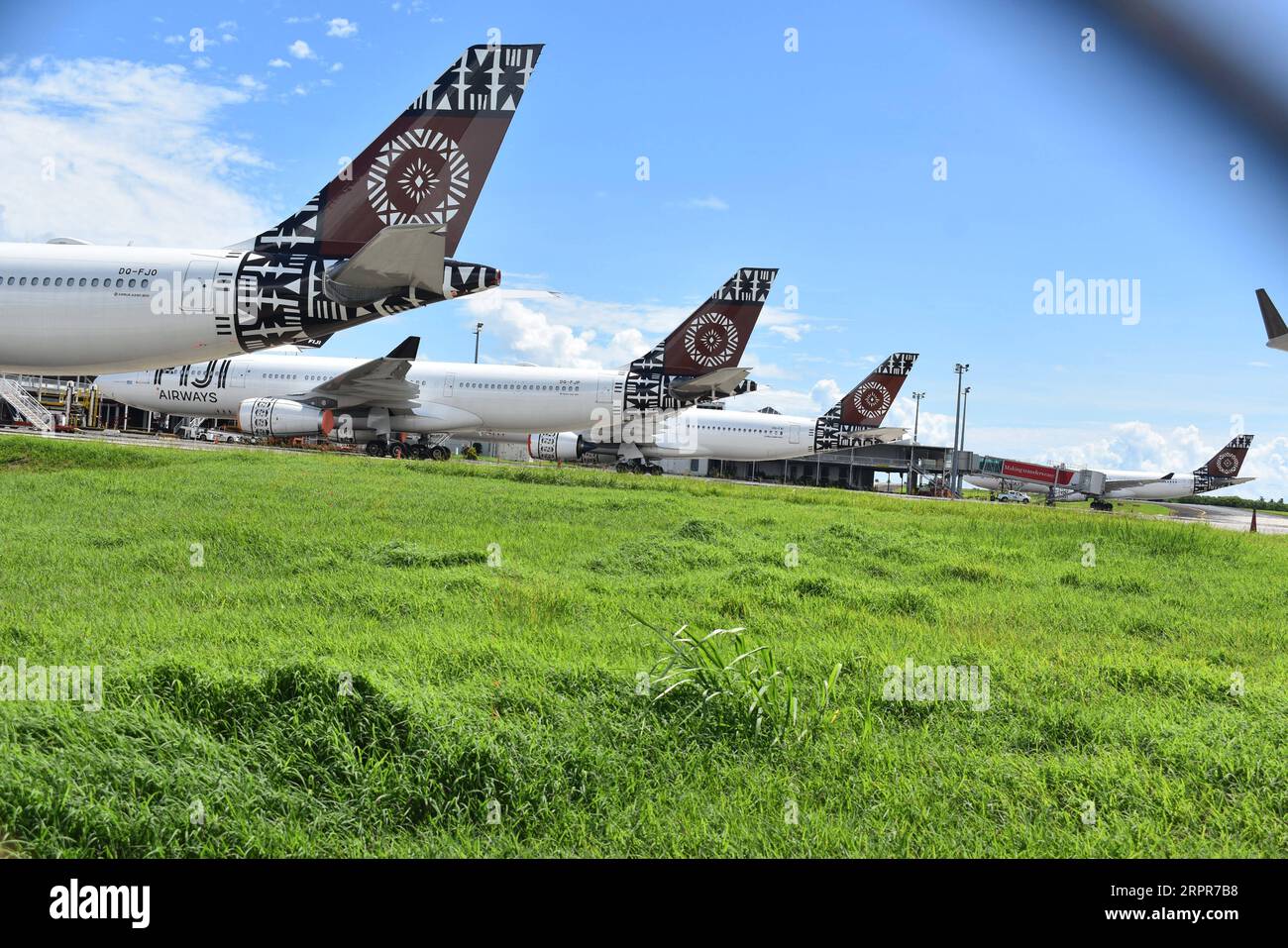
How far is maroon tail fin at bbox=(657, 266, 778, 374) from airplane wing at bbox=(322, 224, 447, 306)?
1147 inches

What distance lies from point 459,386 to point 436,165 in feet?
86.5

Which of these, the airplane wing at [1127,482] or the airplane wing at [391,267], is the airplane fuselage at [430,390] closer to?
the airplane wing at [391,267]

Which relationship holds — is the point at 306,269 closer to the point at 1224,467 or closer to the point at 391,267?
the point at 391,267

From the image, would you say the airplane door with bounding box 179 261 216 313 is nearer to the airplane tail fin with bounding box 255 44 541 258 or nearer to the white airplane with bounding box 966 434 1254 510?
the airplane tail fin with bounding box 255 44 541 258

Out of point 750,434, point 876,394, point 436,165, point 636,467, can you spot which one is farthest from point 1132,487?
point 436,165

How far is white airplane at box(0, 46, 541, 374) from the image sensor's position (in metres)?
8.84

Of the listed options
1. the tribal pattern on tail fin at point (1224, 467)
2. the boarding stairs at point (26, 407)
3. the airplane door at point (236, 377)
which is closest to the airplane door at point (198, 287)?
the airplane door at point (236, 377)

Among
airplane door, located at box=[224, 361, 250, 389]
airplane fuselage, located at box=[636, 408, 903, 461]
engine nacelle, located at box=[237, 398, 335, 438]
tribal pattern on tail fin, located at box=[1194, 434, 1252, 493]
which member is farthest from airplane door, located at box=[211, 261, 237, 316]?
tribal pattern on tail fin, located at box=[1194, 434, 1252, 493]

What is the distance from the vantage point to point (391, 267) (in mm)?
8711

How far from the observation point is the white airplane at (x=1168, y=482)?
62531 millimetres

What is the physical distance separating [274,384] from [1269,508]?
10202 cm
